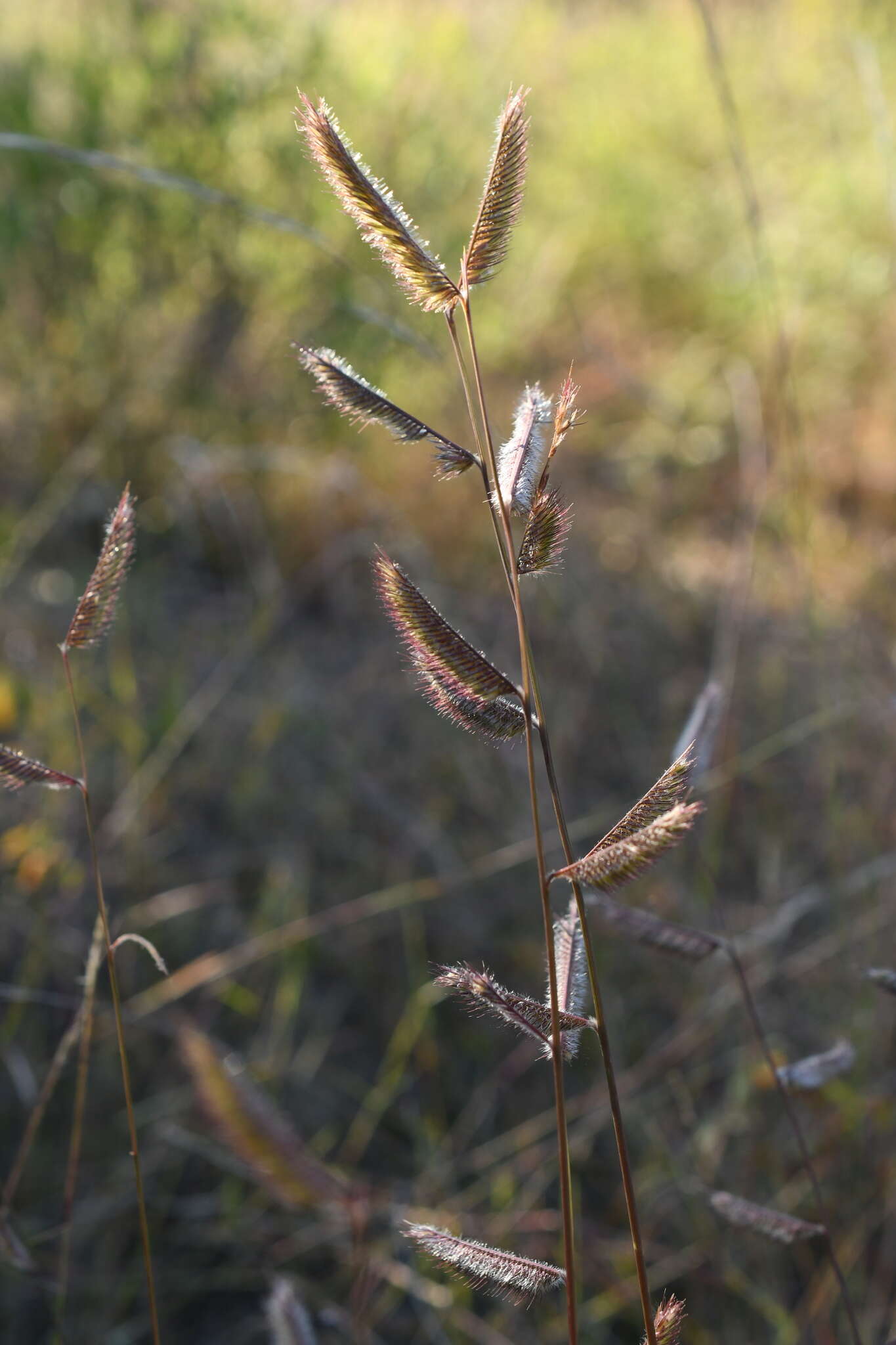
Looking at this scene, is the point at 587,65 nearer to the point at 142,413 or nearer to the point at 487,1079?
the point at 142,413

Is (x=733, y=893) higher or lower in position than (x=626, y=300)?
lower

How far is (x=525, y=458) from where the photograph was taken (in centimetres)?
52

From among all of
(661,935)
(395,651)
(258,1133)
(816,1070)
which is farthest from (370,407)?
(395,651)

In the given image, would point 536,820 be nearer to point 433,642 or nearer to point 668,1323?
point 433,642

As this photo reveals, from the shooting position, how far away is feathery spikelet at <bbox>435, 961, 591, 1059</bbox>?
1.58 ft

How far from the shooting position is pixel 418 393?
3.66 metres

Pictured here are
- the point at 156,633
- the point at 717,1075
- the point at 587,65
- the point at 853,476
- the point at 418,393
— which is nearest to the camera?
the point at 717,1075

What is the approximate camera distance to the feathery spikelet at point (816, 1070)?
74 centimetres

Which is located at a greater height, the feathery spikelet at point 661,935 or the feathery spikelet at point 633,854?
the feathery spikelet at point 633,854

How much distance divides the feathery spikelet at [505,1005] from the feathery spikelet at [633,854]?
0.06m

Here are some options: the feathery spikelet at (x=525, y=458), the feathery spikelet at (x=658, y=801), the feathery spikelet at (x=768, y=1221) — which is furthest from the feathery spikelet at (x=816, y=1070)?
the feathery spikelet at (x=525, y=458)

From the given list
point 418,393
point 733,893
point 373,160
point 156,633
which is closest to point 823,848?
point 733,893

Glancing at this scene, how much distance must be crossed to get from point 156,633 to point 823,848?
5.44 feet

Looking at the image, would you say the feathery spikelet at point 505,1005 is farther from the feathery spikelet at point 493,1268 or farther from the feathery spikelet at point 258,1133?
the feathery spikelet at point 258,1133
